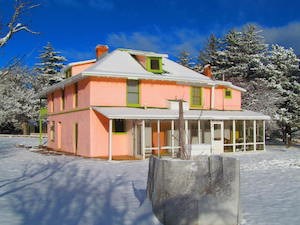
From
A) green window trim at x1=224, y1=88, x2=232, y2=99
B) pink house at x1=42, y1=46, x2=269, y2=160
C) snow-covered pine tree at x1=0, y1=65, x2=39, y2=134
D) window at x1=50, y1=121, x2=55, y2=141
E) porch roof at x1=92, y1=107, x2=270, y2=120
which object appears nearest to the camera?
porch roof at x1=92, y1=107, x2=270, y2=120

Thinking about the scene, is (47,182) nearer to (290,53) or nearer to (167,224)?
(167,224)

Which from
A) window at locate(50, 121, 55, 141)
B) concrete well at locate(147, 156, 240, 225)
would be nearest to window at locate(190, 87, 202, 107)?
window at locate(50, 121, 55, 141)

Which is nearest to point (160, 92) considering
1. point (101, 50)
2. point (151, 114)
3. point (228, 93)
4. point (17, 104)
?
point (151, 114)

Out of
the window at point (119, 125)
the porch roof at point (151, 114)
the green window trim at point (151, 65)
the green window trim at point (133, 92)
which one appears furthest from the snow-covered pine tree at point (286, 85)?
the window at point (119, 125)

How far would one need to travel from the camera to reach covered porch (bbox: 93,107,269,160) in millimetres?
19391

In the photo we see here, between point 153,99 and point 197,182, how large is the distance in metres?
15.9

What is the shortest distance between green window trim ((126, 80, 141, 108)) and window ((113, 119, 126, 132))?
131 centimetres

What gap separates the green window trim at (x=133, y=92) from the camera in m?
22.1

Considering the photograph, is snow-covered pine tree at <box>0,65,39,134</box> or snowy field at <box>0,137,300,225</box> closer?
snowy field at <box>0,137,300,225</box>

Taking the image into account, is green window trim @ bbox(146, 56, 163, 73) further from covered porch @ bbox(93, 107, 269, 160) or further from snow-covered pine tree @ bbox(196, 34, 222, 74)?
snow-covered pine tree @ bbox(196, 34, 222, 74)

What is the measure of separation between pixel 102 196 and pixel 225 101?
62.5ft

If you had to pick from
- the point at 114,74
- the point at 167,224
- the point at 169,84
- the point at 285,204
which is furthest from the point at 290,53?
the point at 167,224

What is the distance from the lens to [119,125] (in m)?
21.3

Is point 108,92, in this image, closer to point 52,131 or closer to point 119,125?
point 119,125
